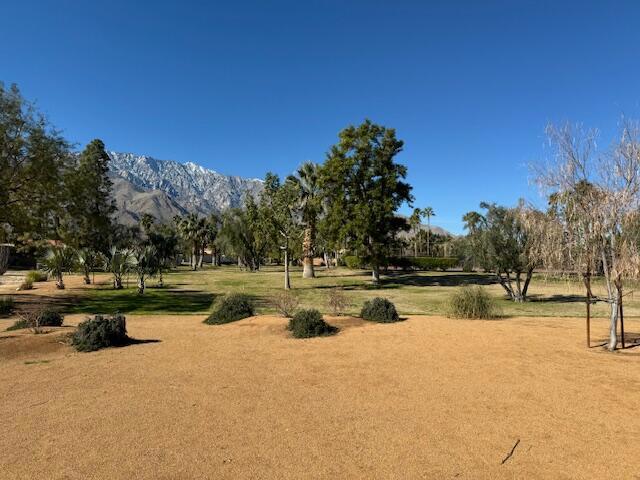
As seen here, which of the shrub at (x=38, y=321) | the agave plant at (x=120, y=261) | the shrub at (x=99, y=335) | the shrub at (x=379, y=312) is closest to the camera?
the shrub at (x=99, y=335)

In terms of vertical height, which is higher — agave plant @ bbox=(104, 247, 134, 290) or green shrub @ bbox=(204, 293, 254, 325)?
agave plant @ bbox=(104, 247, 134, 290)

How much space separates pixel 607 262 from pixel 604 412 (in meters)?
5.30

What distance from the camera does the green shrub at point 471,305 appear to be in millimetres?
16250

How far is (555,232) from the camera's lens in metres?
10.7

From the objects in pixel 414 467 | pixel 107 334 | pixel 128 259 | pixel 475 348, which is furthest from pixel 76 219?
pixel 414 467

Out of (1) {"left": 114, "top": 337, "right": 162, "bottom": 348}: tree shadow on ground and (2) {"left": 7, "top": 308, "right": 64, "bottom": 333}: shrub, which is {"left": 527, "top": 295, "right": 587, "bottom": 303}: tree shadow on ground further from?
(2) {"left": 7, "top": 308, "right": 64, "bottom": 333}: shrub

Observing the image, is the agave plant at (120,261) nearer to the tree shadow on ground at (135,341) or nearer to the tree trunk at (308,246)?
the tree trunk at (308,246)

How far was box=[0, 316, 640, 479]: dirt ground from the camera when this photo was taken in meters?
4.95

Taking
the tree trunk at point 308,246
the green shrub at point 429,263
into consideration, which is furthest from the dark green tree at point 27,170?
the green shrub at point 429,263

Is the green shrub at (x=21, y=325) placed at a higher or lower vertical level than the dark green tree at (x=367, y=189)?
lower

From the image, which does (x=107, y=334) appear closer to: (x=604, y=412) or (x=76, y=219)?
(x=604, y=412)

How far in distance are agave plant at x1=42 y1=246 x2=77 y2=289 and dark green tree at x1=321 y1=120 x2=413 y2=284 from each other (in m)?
21.7

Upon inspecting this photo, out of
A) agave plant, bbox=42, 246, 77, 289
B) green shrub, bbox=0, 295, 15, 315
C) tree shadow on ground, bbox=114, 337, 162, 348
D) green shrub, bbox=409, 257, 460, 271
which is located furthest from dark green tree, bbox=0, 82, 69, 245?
green shrub, bbox=409, 257, 460, 271

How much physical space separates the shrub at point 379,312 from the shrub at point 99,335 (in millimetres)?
8175
